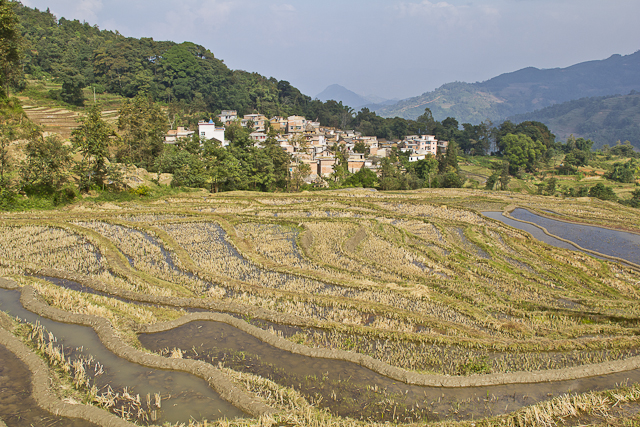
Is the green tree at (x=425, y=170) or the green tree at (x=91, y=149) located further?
the green tree at (x=425, y=170)

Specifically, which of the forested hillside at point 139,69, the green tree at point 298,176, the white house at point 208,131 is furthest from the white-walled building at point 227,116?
the green tree at point 298,176

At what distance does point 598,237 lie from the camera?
21.6 meters

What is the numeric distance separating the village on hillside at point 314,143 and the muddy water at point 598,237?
2669 cm

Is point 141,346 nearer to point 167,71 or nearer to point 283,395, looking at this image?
point 283,395

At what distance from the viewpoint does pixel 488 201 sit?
3319cm

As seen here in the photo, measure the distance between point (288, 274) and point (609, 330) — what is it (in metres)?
9.72

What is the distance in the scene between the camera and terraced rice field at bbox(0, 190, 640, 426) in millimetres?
7242

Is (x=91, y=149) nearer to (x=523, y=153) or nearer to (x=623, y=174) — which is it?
(x=623, y=174)

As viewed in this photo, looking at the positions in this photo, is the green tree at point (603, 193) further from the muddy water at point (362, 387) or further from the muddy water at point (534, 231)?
the muddy water at point (362, 387)

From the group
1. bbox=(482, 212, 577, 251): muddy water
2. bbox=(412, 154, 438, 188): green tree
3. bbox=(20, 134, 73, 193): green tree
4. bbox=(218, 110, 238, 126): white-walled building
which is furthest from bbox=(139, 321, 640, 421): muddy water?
bbox=(218, 110, 238, 126): white-walled building

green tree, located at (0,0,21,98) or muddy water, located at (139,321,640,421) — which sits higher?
green tree, located at (0,0,21,98)

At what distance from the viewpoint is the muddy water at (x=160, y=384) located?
6.72 metres

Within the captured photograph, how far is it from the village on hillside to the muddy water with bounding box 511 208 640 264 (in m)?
26.7

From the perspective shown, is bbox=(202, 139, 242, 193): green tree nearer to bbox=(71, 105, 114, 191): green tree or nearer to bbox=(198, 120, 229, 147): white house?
bbox=(71, 105, 114, 191): green tree
